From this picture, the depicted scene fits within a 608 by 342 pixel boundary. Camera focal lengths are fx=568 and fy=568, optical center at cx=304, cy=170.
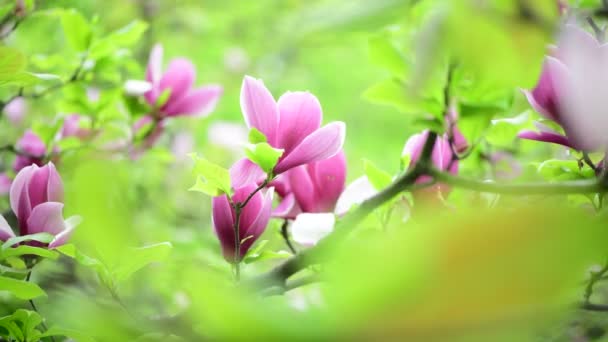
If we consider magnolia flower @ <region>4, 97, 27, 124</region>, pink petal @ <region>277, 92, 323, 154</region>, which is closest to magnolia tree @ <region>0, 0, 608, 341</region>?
pink petal @ <region>277, 92, 323, 154</region>

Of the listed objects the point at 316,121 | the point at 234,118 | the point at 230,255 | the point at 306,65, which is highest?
the point at 306,65

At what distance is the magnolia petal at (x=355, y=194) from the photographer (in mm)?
502

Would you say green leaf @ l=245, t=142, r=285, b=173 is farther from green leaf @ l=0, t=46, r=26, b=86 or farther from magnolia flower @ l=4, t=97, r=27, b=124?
magnolia flower @ l=4, t=97, r=27, b=124

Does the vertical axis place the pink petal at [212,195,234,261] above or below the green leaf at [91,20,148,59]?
below

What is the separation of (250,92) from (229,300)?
0.90 feet

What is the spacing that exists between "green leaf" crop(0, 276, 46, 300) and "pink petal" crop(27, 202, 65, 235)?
0.06 metres

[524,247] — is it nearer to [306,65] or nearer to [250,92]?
[250,92]

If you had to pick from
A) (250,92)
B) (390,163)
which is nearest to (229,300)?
(250,92)

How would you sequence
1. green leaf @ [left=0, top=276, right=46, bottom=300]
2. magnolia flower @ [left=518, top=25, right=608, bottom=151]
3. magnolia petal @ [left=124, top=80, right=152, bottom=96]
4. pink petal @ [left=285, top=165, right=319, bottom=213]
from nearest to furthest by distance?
magnolia flower @ [left=518, top=25, right=608, bottom=151]
green leaf @ [left=0, top=276, right=46, bottom=300]
pink petal @ [left=285, top=165, right=319, bottom=213]
magnolia petal @ [left=124, top=80, right=152, bottom=96]

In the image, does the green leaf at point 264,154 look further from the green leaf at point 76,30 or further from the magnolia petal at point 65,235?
the green leaf at point 76,30

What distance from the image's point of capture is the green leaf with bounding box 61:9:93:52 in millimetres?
688

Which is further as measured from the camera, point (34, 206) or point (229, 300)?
point (34, 206)

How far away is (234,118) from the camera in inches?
92.2

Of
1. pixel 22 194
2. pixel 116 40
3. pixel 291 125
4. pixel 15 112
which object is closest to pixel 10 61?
pixel 22 194
